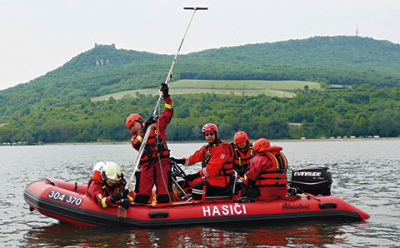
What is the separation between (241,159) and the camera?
11.2 metres

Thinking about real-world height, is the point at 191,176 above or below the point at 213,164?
below

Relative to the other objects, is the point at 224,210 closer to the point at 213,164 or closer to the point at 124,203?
the point at 213,164

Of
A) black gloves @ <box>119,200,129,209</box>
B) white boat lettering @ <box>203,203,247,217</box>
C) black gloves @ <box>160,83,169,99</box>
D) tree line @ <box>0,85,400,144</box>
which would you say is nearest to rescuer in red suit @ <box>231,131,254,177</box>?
white boat lettering @ <box>203,203,247,217</box>

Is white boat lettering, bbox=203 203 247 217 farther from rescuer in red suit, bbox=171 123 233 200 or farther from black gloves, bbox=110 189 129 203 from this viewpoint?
black gloves, bbox=110 189 129 203

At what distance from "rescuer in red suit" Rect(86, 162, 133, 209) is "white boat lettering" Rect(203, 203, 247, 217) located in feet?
5.11

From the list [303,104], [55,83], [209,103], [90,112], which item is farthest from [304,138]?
[55,83]

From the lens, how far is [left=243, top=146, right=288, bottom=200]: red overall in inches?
400

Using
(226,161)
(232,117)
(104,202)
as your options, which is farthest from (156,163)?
(232,117)

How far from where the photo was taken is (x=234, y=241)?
9.43 meters

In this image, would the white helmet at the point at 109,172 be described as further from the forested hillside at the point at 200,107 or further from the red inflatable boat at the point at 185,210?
the forested hillside at the point at 200,107

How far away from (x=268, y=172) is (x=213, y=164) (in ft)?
3.58

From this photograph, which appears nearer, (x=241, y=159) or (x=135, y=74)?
(x=241, y=159)

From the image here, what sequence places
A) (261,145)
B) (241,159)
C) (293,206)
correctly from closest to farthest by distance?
(261,145) < (293,206) < (241,159)

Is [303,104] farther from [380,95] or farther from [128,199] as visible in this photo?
[128,199]
